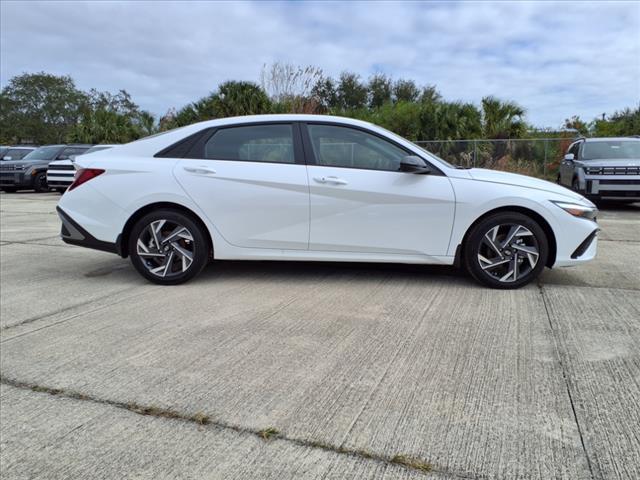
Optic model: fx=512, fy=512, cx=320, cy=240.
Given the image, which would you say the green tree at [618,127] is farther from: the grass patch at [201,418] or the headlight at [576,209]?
the grass patch at [201,418]

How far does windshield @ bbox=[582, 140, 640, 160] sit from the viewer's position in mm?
11391

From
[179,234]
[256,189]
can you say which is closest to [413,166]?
[256,189]

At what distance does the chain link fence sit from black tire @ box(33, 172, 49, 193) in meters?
15.1

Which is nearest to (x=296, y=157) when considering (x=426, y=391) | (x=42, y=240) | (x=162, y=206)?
(x=162, y=206)

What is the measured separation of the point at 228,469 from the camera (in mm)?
2137

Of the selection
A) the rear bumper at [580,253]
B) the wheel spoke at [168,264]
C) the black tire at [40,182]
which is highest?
the rear bumper at [580,253]

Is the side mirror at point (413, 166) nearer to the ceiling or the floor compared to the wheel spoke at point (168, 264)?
nearer to the ceiling

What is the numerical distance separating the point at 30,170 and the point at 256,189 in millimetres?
16481

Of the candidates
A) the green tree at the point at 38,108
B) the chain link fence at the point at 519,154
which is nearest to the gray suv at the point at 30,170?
the chain link fence at the point at 519,154

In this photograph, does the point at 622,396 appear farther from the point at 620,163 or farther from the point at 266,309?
the point at 620,163

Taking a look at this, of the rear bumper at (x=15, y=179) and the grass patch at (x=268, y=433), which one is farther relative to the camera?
the rear bumper at (x=15, y=179)

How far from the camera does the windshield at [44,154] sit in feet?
61.4

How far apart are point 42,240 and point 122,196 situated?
3.74 meters

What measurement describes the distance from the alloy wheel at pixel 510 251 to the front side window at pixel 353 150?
3.56ft
